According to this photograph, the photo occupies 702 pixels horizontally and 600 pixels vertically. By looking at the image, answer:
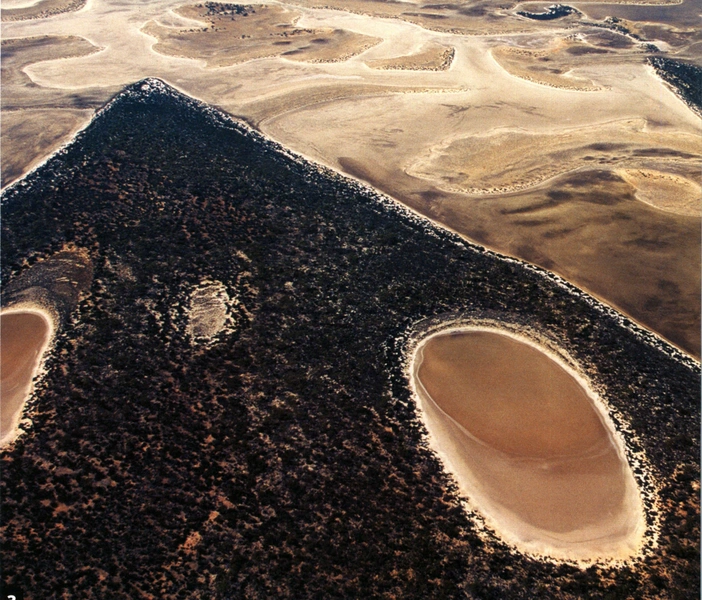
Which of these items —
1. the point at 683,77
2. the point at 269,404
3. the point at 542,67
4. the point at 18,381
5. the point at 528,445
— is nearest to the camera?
the point at 528,445

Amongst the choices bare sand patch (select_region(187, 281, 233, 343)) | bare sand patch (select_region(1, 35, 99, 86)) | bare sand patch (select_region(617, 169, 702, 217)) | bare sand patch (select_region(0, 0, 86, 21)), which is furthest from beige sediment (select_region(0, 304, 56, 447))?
bare sand patch (select_region(0, 0, 86, 21))

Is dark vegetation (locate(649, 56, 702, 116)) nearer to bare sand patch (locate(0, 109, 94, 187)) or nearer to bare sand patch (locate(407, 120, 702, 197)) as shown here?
bare sand patch (locate(407, 120, 702, 197))

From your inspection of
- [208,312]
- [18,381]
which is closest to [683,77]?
[208,312]

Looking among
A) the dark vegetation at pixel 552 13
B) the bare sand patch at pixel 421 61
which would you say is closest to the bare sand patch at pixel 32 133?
the bare sand patch at pixel 421 61

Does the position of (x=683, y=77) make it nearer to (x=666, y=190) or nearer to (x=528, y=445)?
(x=666, y=190)

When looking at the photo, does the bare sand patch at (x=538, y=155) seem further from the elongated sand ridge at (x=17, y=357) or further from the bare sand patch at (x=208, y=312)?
the elongated sand ridge at (x=17, y=357)
